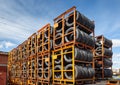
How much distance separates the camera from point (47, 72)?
423 inches

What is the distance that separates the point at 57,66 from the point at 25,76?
22.4 ft

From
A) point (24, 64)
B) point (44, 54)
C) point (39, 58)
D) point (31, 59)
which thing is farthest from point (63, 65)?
point (24, 64)

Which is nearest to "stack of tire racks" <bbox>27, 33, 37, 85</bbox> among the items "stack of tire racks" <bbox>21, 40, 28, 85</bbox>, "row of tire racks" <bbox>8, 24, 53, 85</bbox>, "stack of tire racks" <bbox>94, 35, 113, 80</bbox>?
"row of tire racks" <bbox>8, 24, 53, 85</bbox>

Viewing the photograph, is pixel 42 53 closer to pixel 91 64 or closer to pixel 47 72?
pixel 47 72

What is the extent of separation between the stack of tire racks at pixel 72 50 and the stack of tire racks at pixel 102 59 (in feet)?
10.3

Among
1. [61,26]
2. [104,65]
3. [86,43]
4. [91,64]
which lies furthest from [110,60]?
[61,26]

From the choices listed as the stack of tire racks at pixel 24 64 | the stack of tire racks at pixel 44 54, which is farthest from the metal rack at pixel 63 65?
the stack of tire racks at pixel 24 64

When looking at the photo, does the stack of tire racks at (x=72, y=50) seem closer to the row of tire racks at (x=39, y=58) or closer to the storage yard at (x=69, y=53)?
the storage yard at (x=69, y=53)

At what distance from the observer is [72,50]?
333 inches

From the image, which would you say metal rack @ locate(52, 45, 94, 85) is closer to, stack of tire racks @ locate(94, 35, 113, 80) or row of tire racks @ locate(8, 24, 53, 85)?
row of tire racks @ locate(8, 24, 53, 85)

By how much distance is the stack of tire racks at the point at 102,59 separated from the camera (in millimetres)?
12867

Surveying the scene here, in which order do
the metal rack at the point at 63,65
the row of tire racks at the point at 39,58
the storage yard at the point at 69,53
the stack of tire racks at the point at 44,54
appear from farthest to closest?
the row of tire racks at the point at 39,58
the stack of tire racks at the point at 44,54
the storage yard at the point at 69,53
the metal rack at the point at 63,65

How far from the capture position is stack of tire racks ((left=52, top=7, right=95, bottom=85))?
841cm

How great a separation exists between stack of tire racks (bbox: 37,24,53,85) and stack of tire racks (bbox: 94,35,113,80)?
4587 mm
